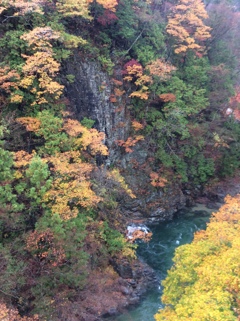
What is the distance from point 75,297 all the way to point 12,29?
43.4 feet

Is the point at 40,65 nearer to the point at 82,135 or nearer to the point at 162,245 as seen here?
the point at 82,135

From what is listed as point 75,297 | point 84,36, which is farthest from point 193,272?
point 84,36

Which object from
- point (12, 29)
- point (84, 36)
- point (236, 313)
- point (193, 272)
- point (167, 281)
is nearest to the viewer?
point (236, 313)

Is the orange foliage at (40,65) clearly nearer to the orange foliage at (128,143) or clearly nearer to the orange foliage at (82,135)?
the orange foliage at (82,135)

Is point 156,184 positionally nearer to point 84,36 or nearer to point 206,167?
point 206,167

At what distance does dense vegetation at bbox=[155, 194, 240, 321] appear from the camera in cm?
822

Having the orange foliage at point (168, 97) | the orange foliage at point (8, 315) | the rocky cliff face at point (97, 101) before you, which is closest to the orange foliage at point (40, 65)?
the rocky cliff face at point (97, 101)

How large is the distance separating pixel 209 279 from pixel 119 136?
1256cm

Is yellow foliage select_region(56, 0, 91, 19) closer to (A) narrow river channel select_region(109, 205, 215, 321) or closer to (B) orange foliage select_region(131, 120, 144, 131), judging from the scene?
(B) orange foliage select_region(131, 120, 144, 131)

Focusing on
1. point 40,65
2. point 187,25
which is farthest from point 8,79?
point 187,25

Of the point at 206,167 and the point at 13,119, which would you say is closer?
the point at 13,119

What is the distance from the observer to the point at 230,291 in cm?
857

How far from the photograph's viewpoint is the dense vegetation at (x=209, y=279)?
8.22 m

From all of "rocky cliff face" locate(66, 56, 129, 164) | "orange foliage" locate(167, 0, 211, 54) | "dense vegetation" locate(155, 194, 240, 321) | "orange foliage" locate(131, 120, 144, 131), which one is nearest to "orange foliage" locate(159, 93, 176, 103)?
"orange foliage" locate(131, 120, 144, 131)
